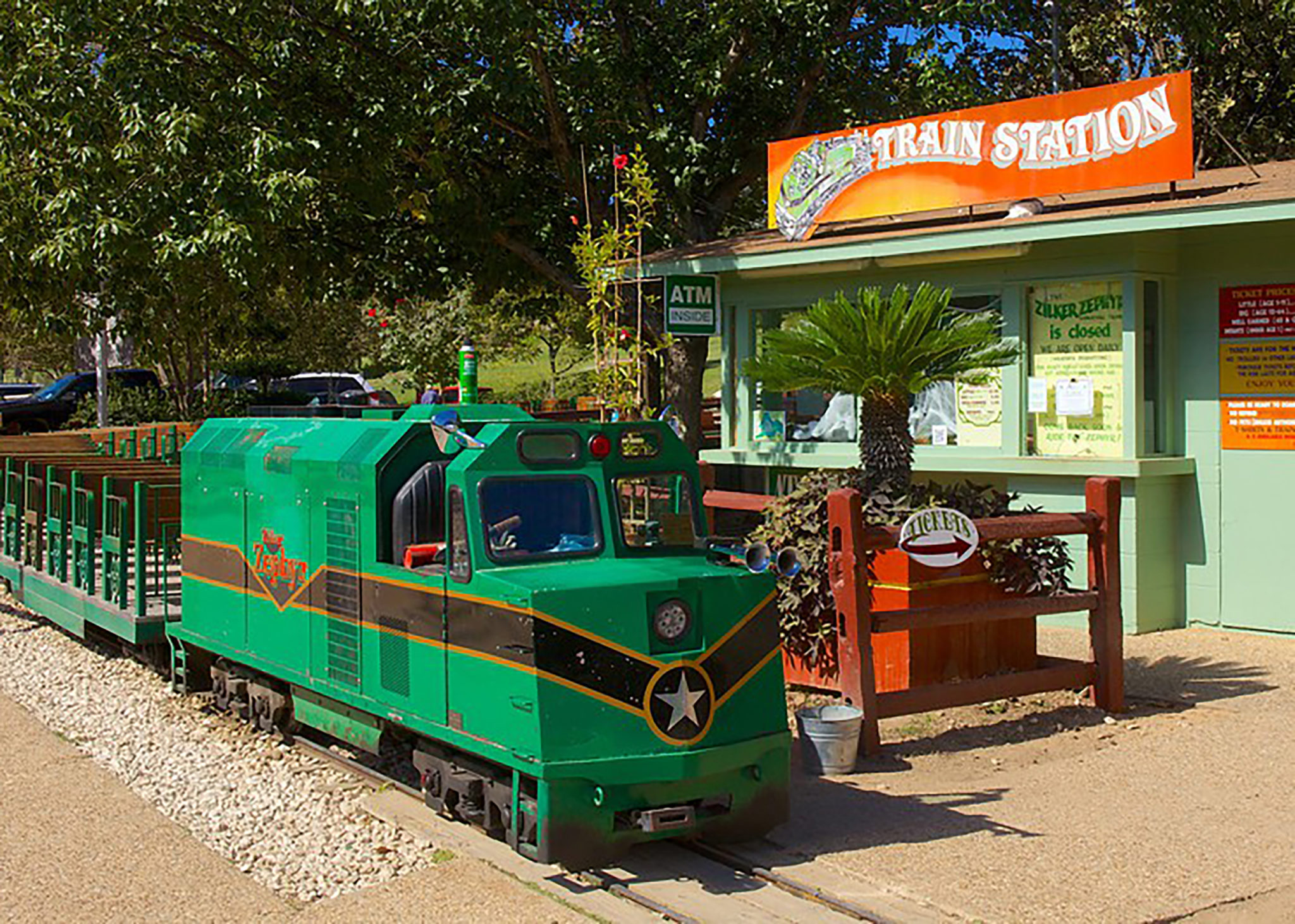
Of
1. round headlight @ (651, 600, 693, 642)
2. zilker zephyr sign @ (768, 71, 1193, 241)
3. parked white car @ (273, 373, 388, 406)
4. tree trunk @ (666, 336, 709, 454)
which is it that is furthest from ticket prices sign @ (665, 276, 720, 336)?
parked white car @ (273, 373, 388, 406)

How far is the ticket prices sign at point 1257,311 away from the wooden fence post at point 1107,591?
11.8ft

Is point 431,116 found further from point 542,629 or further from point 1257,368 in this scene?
point 542,629

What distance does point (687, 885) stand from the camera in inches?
276

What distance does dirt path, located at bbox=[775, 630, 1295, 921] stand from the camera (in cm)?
688

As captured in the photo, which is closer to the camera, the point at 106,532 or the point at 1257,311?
the point at 106,532

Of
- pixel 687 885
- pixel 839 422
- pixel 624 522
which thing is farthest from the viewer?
pixel 839 422

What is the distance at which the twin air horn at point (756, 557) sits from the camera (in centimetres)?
730

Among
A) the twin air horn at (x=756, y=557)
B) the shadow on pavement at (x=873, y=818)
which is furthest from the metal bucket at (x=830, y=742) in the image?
the twin air horn at (x=756, y=557)

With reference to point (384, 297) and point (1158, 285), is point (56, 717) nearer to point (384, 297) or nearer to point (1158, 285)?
point (1158, 285)

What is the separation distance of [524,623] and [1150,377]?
8462mm

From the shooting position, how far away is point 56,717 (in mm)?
10930

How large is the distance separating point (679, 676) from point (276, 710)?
12.7 feet

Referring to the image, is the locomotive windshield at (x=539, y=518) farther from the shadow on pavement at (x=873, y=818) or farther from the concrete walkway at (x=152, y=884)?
the shadow on pavement at (x=873, y=818)

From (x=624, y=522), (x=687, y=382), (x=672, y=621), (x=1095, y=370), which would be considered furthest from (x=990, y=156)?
(x=672, y=621)
